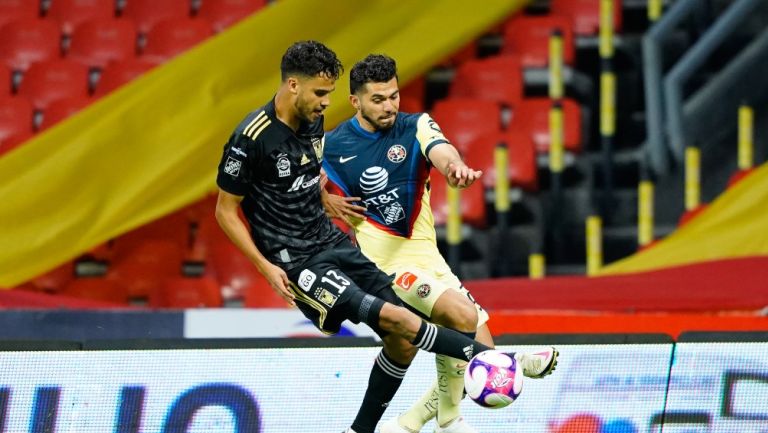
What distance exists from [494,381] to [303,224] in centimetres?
109

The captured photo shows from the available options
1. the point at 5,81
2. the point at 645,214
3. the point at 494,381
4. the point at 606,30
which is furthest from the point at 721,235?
the point at 5,81

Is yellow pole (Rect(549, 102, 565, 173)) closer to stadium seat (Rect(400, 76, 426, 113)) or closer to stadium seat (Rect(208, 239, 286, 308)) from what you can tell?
stadium seat (Rect(400, 76, 426, 113))

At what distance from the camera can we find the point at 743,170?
10.2 metres

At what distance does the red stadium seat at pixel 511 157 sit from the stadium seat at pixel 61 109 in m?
2.92

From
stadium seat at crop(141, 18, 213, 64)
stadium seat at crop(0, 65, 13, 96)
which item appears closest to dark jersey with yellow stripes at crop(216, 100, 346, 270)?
stadium seat at crop(141, 18, 213, 64)

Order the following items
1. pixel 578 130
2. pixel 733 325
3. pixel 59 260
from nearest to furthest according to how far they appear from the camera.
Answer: pixel 733 325, pixel 59 260, pixel 578 130

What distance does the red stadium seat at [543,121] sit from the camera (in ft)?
34.7

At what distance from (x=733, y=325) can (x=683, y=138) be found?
2705 mm

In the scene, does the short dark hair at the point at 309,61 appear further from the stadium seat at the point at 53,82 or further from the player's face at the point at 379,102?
the stadium seat at the point at 53,82

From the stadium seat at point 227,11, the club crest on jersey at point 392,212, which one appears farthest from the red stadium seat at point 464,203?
the club crest on jersey at point 392,212

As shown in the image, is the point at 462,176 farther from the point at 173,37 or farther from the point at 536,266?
the point at 173,37

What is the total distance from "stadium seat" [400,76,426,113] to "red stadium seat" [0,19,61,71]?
3.06 meters

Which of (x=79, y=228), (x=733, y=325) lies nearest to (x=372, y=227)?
(x=733, y=325)

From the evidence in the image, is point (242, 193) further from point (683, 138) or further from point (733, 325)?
point (683, 138)
